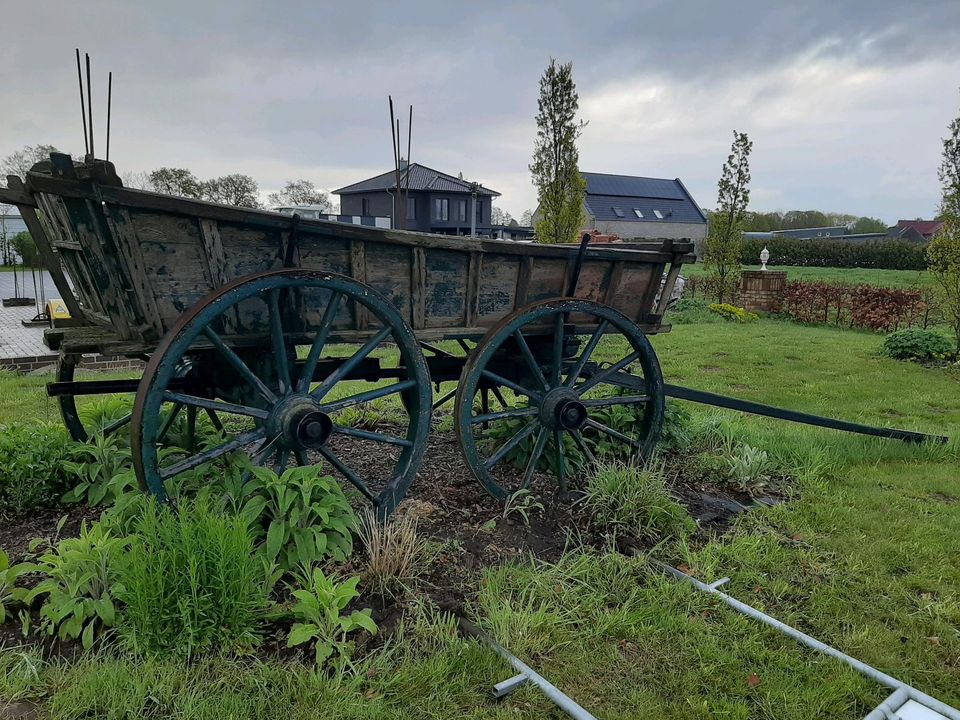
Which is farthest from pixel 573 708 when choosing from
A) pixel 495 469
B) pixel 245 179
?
pixel 245 179

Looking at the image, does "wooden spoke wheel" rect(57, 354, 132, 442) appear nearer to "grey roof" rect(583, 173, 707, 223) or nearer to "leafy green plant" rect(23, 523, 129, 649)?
"leafy green plant" rect(23, 523, 129, 649)

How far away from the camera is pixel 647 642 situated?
8.54 feet

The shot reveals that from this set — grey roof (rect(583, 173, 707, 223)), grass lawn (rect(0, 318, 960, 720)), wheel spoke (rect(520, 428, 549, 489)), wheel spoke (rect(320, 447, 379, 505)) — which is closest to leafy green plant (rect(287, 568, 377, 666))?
grass lawn (rect(0, 318, 960, 720))

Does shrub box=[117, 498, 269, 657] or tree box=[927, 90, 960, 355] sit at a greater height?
tree box=[927, 90, 960, 355]

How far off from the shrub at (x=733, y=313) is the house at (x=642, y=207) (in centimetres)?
2591

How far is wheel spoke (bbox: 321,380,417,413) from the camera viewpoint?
9.96ft

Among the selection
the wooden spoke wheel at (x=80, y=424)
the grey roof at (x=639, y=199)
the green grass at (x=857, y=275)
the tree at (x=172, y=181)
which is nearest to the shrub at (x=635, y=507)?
the wooden spoke wheel at (x=80, y=424)

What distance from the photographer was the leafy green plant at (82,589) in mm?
2336

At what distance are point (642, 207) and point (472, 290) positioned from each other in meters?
44.7

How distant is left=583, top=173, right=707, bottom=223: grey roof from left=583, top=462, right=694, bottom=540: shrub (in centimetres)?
4012

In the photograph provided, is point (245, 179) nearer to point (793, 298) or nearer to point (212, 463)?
point (793, 298)

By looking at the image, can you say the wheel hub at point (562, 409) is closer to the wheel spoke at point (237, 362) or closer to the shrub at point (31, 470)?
the wheel spoke at point (237, 362)

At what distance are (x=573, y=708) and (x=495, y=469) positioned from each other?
2.18 metres

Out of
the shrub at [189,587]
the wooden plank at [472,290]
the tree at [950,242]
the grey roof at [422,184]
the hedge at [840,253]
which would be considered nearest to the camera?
the shrub at [189,587]
